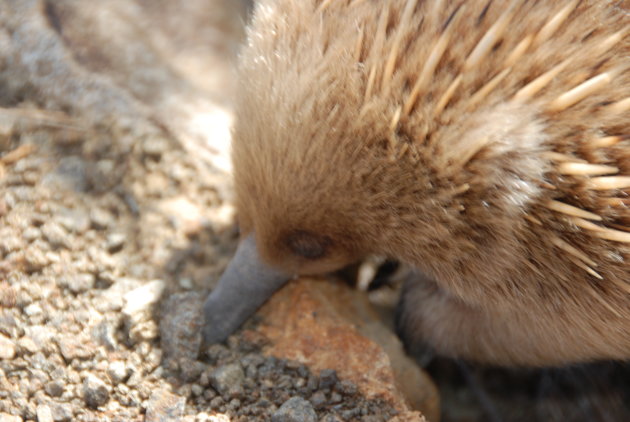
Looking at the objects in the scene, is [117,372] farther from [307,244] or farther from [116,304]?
[307,244]

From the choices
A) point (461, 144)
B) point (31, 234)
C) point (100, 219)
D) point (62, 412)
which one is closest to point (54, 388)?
point (62, 412)

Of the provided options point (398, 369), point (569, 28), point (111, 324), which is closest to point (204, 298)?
point (111, 324)

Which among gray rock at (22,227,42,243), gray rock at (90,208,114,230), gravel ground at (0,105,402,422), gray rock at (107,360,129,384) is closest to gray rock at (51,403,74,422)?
gravel ground at (0,105,402,422)

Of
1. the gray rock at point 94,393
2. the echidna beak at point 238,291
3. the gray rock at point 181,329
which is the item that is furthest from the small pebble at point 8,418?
the echidna beak at point 238,291

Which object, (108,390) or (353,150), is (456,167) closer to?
(353,150)

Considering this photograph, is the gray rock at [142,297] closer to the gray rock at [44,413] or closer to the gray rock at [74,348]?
the gray rock at [74,348]

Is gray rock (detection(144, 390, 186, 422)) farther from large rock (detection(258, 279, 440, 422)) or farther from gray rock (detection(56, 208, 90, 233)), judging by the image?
gray rock (detection(56, 208, 90, 233))

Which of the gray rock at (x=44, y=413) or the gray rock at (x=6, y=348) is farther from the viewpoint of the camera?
the gray rock at (x=6, y=348)
